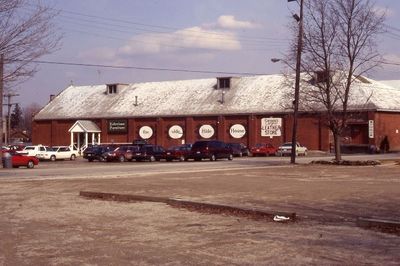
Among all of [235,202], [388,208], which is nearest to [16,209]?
[235,202]

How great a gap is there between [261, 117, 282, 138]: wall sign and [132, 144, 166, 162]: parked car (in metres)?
18.4

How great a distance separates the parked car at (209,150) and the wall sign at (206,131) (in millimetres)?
20726

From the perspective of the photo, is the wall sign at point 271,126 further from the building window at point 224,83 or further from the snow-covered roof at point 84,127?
the snow-covered roof at point 84,127

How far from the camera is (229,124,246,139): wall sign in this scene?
7081 centimetres

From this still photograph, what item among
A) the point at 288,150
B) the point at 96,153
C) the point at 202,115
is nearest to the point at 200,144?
the point at 96,153

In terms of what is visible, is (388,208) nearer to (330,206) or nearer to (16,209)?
(330,206)

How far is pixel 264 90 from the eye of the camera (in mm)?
71562

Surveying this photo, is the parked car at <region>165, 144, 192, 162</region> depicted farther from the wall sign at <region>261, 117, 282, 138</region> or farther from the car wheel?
the wall sign at <region>261, 117, 282, 138</region>

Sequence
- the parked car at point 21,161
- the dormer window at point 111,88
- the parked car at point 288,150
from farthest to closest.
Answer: the dormer window at point 111,88 → the parked car at point 288,150 → the parked car at point 21,161

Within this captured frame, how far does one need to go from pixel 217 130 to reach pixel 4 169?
3524 centimetres

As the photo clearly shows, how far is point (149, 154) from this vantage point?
5403cm

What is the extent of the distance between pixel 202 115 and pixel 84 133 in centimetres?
1603

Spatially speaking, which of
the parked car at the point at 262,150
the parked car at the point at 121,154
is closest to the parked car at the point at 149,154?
the parked car at the point at 121,154

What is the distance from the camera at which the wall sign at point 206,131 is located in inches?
2862
